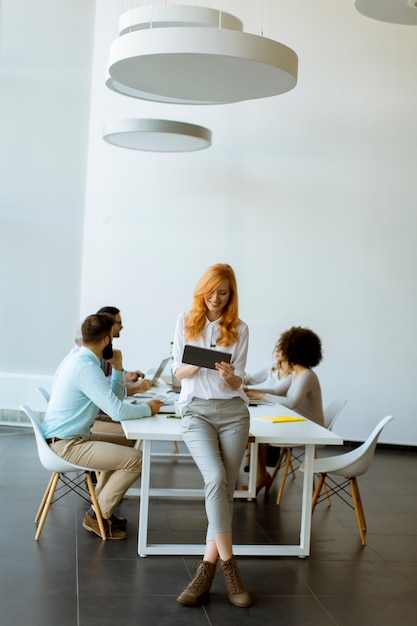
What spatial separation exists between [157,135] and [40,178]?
7.43ft

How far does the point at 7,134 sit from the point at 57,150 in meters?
0.58

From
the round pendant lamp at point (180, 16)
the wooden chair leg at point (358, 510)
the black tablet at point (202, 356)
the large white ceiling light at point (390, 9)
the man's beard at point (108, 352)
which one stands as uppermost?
the round pendant lamp at point (180, 16)

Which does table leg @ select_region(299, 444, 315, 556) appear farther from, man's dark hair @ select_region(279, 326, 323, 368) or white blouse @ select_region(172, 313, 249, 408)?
man's dark hair @ select_region(279, 326, 323, 368)

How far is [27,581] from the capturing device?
4.28m

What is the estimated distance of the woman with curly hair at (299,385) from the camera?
6.25m

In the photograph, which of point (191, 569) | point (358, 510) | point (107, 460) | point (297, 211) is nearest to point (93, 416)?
point (107, 460)

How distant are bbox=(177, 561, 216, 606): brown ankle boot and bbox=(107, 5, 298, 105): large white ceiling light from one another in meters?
2.76

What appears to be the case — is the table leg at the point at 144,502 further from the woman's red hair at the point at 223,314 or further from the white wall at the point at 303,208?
the white wall at the point at 303,208

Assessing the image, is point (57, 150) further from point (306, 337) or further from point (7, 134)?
point (306, 337)

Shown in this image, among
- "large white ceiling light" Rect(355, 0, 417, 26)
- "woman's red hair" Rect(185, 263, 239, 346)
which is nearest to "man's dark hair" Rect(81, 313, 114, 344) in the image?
"woman's red hair" Rect(185, 263, 239, 346)

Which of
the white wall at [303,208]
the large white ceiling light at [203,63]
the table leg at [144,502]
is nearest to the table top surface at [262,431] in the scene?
the table leg at [144,502]

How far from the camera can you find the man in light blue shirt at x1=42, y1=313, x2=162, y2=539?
5027 millimetres

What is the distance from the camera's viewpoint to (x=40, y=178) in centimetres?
941

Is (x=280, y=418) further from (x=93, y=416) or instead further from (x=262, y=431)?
(x=93, y=416)
